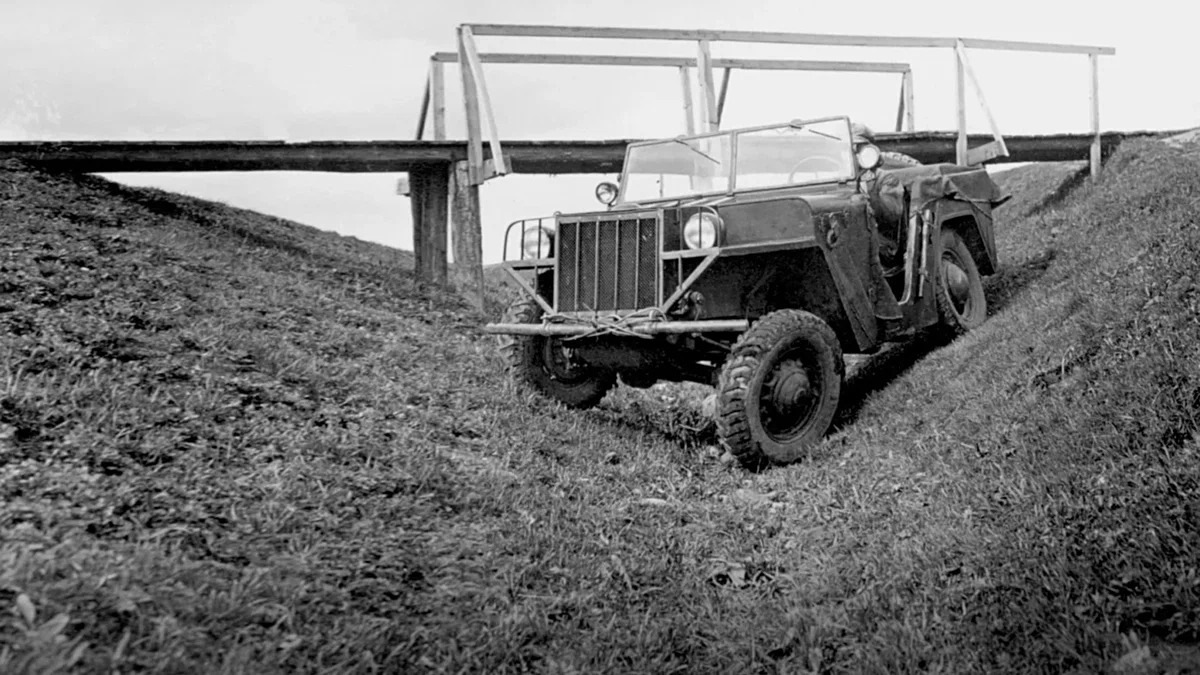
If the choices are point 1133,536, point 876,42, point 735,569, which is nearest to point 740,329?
point 735,569

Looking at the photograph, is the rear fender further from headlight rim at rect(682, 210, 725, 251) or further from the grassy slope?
headlight rim at rect(682, 210, 725, 251)

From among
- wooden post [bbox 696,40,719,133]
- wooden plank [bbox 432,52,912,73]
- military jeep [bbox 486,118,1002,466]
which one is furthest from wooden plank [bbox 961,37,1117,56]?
military jeep [bbox 486,118,1002,466]

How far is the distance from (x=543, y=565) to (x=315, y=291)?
19.9ft

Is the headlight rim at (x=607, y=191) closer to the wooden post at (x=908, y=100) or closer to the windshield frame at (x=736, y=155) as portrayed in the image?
the windshield frame at (x=736, y=155)

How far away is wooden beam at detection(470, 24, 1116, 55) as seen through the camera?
10.2 m

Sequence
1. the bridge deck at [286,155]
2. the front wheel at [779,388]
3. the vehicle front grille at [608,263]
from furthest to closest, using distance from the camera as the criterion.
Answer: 1. the bridge deck at [286,155]
2. the vehicle front grille at [608,263]
3. the front wheel at [779,388]

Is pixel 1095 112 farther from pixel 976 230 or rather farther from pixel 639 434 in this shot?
pixel 639 434

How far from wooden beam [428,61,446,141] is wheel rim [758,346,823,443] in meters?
6.36

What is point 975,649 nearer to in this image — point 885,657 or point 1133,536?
point 885,657

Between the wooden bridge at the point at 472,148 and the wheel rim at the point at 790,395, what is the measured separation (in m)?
4.94

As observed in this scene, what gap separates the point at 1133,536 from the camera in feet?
11.0

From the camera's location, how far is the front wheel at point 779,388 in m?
5.81

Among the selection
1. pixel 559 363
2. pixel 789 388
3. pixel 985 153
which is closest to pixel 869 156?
pixel 789 388

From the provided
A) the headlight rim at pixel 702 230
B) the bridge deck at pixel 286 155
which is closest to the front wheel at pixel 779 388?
the headlight rim at pixel 702 230
